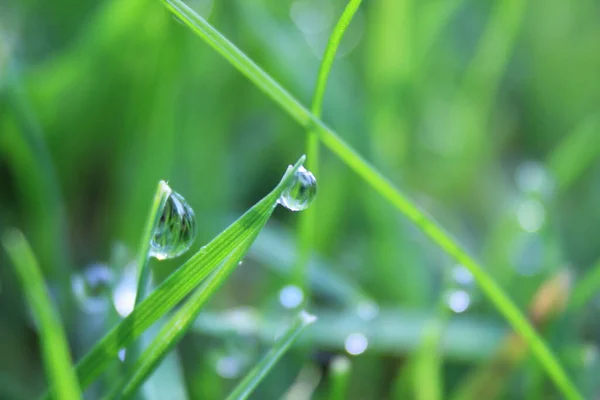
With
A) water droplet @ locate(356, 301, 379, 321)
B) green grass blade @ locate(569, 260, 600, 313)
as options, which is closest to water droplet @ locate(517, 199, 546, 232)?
green grass blade @ locate(569, 260, 600, 313)

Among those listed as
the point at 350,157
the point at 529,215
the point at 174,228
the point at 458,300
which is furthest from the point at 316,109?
the point at 529,215

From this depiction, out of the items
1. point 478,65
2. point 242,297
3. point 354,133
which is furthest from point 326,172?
point 478,65

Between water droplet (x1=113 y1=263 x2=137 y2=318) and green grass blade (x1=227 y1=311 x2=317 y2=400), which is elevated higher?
water droplet (x1=113 y1=263 x2=137 y2=318)

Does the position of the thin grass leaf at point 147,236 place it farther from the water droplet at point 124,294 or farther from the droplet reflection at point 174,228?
the water droplet at point 124,294

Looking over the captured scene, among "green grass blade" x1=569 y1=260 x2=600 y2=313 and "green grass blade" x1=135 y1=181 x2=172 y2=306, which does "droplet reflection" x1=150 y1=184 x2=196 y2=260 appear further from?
"green grass blade" x1=569 y1=260 x2=600 y2=313

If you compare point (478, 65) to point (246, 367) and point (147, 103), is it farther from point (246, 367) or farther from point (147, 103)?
point (246, 367)

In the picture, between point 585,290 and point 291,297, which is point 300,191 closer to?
point 291,297
